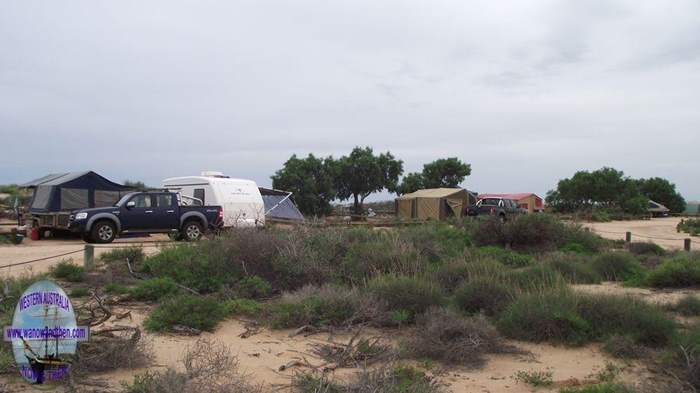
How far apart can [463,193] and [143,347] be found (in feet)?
105

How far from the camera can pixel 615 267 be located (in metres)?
13.0

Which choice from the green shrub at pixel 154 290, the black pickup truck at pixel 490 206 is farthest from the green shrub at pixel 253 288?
the black pickup truck at pixel 490 206

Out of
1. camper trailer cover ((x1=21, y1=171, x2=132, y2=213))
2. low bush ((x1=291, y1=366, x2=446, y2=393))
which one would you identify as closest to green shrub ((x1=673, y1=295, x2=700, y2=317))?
low bush ((x1=291, y1=366, x2=446, y2=393))

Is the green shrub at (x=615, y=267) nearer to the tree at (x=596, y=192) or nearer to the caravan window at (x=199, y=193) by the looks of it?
the caravan window at (x=199, y=193)

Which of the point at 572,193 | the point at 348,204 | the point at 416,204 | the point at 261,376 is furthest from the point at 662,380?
the point at 572,193

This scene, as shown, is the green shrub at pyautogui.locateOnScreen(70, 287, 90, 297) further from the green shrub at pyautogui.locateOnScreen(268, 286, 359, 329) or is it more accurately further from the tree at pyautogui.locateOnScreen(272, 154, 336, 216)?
the tree at pyautogui.locateOnScreen(272, 154, 336, 216)

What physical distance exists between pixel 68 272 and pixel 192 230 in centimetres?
747

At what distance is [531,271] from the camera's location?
→ 432 inches

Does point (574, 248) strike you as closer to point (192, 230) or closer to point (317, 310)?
point (317, 310)

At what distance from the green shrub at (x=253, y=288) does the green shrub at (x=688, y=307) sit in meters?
6.34

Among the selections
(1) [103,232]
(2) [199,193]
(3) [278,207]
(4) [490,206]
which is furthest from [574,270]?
(4) [490,206]

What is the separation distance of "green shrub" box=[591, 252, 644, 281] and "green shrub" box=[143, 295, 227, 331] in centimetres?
826

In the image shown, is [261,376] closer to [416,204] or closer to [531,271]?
[531,271]

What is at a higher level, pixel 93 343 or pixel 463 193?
pixel 463 193
